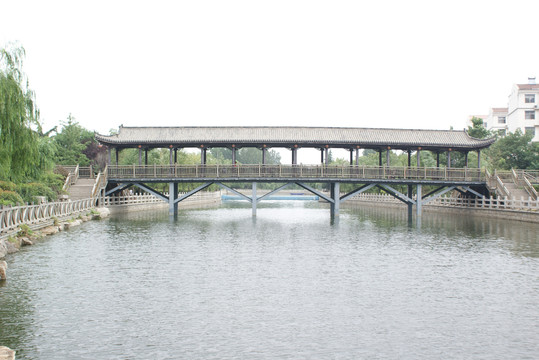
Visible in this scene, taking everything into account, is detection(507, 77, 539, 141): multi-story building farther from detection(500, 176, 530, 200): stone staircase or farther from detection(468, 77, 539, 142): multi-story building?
detection(500, 176, 530, 200): stone staircase

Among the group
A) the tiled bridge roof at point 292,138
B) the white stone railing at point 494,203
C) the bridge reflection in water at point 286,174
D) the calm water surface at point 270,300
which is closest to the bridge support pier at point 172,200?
the bridge reflection in water at point 286,174

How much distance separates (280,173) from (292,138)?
2738 mm

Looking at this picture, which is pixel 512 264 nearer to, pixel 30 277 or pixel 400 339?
pixel 400 339

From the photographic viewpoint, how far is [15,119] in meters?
20.0

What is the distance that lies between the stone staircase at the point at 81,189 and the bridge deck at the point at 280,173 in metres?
1.75

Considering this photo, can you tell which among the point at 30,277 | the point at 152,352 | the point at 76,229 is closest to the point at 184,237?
the point at 76,229

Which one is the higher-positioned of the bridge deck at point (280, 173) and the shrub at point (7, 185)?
the bridge deck at point (280, 173)

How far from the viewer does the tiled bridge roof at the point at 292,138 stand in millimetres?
39281

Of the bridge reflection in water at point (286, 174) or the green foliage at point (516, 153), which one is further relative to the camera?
the green foliage at point (516, 153)

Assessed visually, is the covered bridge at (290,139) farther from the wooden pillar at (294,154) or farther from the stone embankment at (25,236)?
the stone embankment at (25,236)

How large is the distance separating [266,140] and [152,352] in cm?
3001

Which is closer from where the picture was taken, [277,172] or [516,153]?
[277,172]

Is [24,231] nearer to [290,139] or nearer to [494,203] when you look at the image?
[290,139]

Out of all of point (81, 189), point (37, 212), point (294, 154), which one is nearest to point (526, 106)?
point (294, 154)
